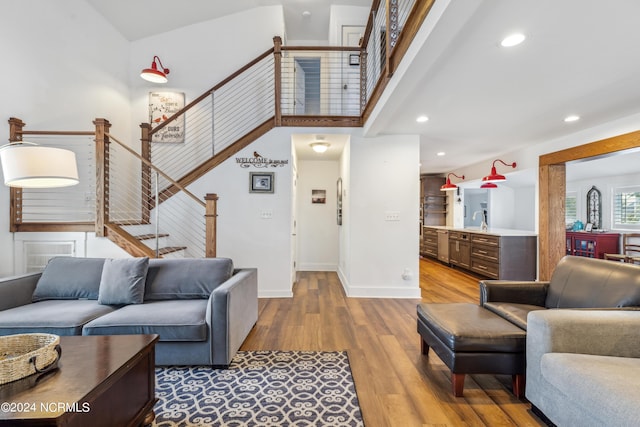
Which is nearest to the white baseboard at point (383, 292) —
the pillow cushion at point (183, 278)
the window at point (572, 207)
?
the pillow cushion at point (183, 278)

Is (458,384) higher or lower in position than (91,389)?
lower

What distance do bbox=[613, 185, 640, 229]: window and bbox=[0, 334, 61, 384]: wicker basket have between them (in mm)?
8671

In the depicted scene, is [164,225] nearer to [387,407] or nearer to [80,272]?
[80,272]

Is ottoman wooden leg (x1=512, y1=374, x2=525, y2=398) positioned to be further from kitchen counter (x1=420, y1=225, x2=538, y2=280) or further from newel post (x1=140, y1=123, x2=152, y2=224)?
newel post (x1=140, y1=123, x2=152, y2=224)

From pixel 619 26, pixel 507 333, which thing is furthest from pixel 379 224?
pixel 619 26

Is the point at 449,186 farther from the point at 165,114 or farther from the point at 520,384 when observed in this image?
the point at 165,114

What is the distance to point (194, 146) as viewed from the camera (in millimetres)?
5398

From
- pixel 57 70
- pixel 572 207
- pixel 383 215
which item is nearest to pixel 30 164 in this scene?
pixel 57 70

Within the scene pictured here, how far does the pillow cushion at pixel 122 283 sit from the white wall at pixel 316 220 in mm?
4058

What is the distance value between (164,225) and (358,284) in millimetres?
2981

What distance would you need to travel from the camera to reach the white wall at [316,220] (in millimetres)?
6574

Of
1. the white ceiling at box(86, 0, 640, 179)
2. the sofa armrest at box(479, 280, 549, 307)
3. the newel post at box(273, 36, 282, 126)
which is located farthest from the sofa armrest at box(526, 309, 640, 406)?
the newel post at box(273, 36, 282, 126)

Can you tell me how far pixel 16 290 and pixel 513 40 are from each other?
4.27 metres

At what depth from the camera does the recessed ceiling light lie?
195 cm
